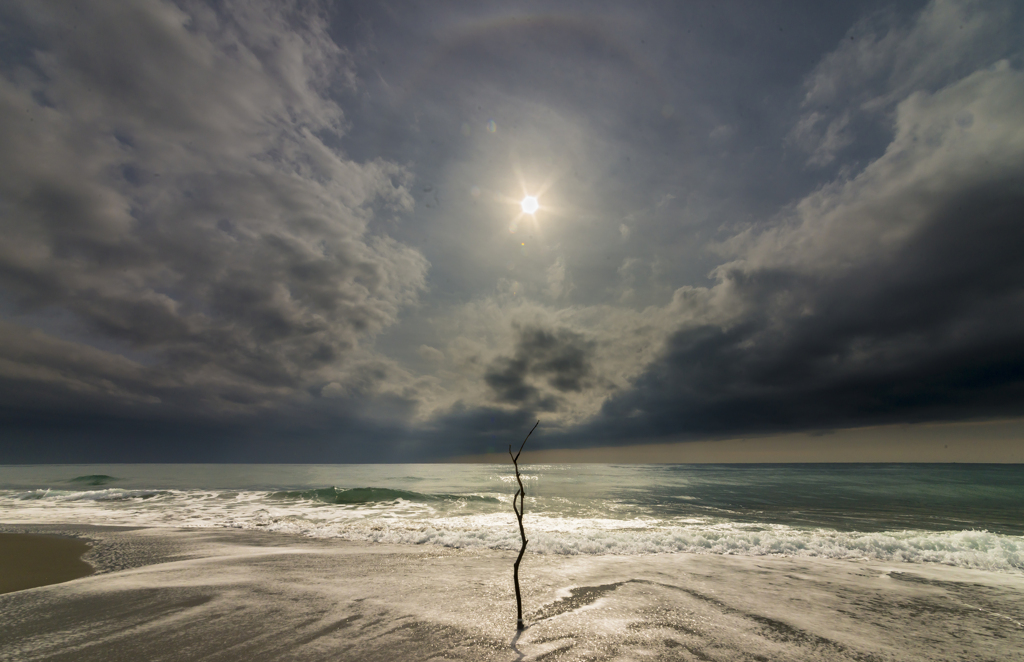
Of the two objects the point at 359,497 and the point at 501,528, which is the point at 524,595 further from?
the point at 359,497

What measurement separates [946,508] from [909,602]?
28505mm

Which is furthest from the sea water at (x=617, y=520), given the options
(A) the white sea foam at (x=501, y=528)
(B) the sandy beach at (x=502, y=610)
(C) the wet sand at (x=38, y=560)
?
(C) the wet sand at (x=38, y=560)

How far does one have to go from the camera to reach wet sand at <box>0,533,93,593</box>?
29.2ft

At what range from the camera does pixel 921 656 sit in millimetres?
5684

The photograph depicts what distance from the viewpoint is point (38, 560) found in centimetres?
1072

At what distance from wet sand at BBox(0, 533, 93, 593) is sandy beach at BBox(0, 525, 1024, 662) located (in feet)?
2.08

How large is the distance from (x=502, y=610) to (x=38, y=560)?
551 inches

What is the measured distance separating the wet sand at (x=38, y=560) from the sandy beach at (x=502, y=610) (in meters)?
0.63

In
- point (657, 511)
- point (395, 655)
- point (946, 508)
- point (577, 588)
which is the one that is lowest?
point (946, 508)

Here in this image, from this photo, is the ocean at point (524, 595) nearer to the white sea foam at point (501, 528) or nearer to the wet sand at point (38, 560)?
the white sea foam at point (501, 528)

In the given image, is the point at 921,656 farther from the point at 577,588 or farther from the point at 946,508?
the point at 946,508

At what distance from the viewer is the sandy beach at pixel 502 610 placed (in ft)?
18.2

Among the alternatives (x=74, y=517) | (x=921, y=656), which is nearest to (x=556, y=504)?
(x=921, y=656)

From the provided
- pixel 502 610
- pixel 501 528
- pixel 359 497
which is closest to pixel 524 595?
pixel 502 610
